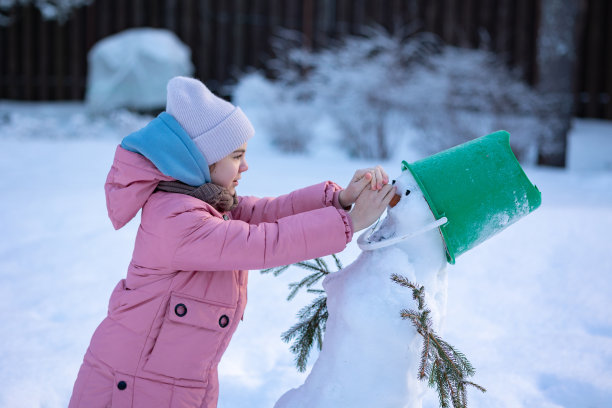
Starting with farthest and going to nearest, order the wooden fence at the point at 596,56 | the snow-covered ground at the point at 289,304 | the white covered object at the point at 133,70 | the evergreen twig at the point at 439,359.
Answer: the wooden fence at the point at 596,56 → the white covered object at the point at 133,70 → the snow-covered ground at the point at 289,304 → the evergreen twig at the point at 439,359

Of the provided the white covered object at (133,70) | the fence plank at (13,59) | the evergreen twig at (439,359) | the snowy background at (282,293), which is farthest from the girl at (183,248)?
the fence plank at (13,59)

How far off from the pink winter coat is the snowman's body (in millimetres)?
149

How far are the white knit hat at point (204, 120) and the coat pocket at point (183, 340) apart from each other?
41 cm

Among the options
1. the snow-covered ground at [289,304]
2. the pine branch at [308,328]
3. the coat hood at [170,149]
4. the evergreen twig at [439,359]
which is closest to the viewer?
the evergreen twig at [439,359]

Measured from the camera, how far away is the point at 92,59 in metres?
8.98

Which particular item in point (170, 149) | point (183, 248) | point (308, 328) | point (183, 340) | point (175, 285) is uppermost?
point (170, 149)

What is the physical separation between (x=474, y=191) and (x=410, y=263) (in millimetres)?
255

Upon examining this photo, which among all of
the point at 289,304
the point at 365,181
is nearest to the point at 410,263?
the point at 365,181

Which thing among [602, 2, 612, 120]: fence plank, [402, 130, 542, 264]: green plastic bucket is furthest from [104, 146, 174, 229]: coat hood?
[602, 2, 612, 120]: fence plank

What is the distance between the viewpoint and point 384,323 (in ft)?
5.10

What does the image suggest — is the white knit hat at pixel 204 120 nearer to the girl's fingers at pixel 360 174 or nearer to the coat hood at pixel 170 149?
the coat hood at pixel 170 149

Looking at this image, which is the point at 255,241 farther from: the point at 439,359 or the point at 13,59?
the point at 13,59

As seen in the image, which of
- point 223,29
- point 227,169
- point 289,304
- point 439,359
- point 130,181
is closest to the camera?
point 439,359

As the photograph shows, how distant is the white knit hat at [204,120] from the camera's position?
167 centimetres
